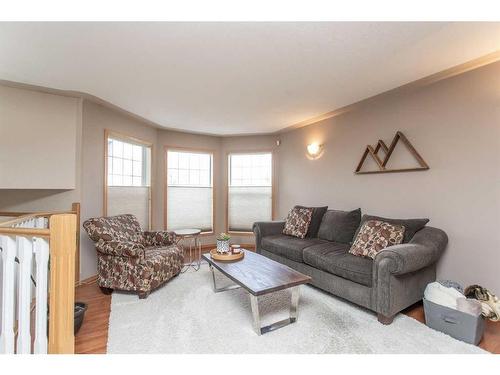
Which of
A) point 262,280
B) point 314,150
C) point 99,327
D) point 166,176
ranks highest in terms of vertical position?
point 314,150

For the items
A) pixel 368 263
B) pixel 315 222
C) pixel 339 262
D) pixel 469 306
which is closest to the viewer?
pixel 469 306

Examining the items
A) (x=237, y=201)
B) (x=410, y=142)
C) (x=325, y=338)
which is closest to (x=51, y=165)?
(x=237, y=201)

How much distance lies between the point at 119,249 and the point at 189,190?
7.90 ft

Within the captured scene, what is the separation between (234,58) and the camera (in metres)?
2.21

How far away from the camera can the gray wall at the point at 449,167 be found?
2283 mm

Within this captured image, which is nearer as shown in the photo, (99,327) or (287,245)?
(99,327)

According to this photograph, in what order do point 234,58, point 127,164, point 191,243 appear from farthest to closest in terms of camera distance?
point 191,243 → point 127,164 → point 234,58

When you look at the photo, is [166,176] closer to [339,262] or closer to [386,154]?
[339,262]

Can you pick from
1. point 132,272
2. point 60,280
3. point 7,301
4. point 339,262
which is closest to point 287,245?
point 339,262

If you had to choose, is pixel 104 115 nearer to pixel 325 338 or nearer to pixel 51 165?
pixel 51 165

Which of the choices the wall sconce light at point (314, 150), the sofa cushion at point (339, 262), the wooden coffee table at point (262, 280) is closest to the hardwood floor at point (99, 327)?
the sofa cushion at point (339, 262)

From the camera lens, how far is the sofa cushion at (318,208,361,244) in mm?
3203

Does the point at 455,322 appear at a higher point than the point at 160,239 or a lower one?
lower

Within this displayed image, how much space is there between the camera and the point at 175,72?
2.47 meters
